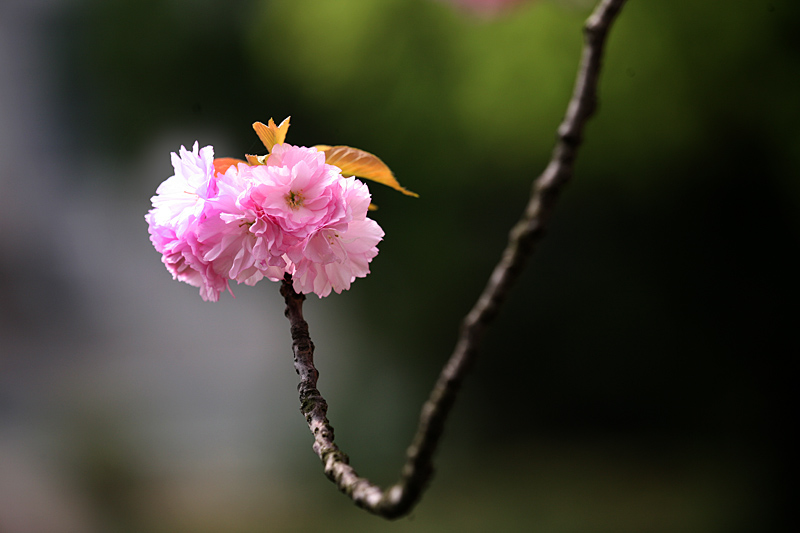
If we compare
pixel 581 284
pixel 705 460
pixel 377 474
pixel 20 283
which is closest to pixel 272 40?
pixel 20 283

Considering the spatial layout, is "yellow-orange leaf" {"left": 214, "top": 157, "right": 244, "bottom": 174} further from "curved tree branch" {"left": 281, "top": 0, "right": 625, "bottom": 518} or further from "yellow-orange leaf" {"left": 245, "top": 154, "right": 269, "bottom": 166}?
"curved tree branch" {"left": 281, "top": 0, "right": 625, "bottom": 518}

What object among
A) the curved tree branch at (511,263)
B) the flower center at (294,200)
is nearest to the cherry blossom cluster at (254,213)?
the flower center at (294,200)

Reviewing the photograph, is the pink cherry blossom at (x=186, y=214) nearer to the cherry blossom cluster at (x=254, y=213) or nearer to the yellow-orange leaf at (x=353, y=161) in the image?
the cherry blossom cluster at (x=254, y=213)

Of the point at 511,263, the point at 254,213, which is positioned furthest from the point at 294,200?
the point at 511,263

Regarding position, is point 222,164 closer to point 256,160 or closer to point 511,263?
point 256,160

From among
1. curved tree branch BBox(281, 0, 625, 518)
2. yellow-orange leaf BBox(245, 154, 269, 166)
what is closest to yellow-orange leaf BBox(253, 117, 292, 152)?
yellow-orange leaf BBox(245, 154, 269, 166)

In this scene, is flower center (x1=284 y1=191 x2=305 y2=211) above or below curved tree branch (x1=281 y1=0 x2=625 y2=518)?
below

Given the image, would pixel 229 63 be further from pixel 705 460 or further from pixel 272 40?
pixel 705 460
